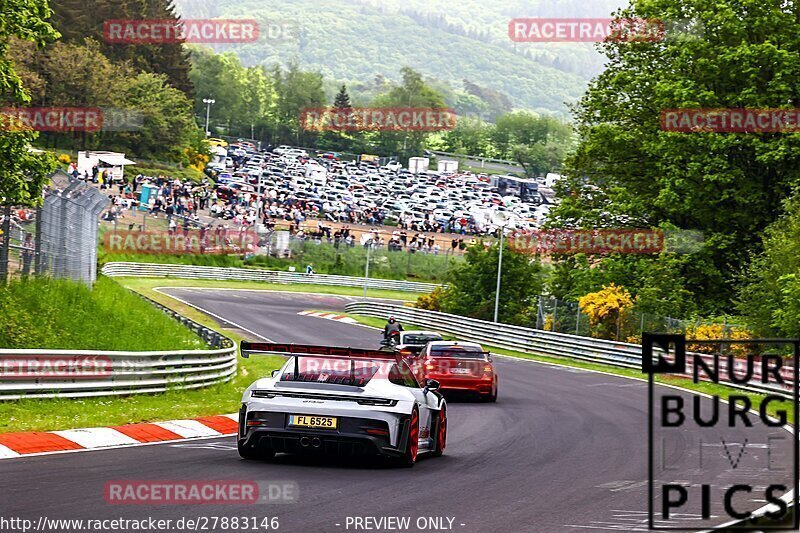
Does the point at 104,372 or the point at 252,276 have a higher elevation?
the point at 104,372

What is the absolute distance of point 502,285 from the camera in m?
54.9

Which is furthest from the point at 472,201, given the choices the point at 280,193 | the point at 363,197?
the point at 280,193

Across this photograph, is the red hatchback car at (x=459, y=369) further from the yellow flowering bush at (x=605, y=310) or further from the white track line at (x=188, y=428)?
the yellow flowering bush at (x=605, y=310)

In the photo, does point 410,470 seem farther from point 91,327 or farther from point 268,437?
point 91,327

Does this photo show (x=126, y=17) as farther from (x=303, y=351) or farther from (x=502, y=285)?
(x=303, y=351)

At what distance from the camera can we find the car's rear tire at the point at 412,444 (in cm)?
1320

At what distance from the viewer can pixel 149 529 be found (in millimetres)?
8438

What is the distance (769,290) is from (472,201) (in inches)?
4120

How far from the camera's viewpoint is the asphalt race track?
374 inches

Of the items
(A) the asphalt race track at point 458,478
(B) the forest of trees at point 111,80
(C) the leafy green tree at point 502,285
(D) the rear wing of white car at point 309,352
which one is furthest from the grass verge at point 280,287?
(D) the rear wing of white car at point 309,352
